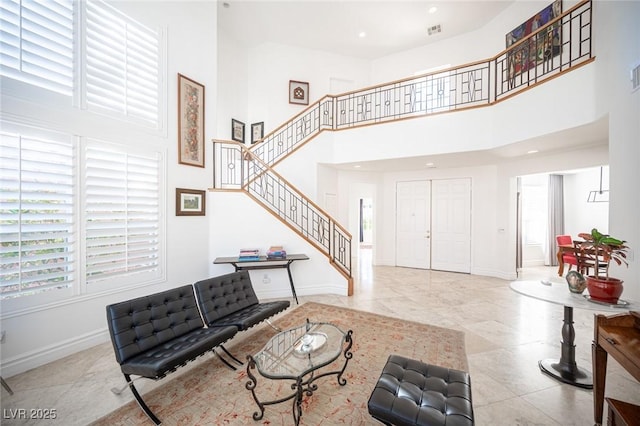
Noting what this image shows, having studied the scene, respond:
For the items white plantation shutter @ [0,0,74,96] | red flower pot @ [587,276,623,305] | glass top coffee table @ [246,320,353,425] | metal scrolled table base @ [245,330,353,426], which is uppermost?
white plantation shutter @ [0,0,74,96]

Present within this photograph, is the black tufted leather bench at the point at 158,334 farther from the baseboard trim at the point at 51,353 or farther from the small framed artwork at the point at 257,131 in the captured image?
the small framed artwork at the point at 257,131

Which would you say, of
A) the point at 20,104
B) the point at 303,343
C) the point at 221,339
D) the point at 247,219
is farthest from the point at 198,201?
the point at 303,343

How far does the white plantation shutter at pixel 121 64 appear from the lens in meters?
3.07

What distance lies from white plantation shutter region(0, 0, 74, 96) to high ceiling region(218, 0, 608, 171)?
157 inches

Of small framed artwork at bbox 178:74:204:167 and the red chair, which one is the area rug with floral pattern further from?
the red chair

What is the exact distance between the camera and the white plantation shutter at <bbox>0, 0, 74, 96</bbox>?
2.46 metres

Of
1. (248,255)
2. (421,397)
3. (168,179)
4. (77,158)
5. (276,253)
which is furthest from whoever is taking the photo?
(276,253)

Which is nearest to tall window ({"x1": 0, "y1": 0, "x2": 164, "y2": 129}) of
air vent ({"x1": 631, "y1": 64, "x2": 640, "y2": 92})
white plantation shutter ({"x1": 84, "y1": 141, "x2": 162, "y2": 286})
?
white plantation shutter ({"x1": 84, "y1": 141, "x2": 162, "y2": 286})

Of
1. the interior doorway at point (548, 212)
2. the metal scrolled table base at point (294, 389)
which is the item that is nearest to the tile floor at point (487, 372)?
the metal scrolled table base at point (294, 389)

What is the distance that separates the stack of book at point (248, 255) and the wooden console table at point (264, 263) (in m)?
0.04

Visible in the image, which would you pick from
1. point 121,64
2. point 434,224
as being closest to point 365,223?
point 434,224

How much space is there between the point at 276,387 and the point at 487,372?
209 cm

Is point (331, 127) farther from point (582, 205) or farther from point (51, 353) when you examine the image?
point (582, 205)

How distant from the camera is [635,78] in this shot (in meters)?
2.42
